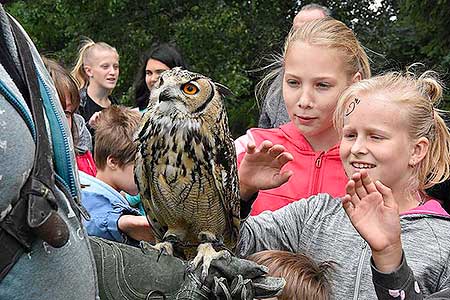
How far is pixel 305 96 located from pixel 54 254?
1489 mm

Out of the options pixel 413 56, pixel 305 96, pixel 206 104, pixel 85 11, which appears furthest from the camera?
pixel 85 11

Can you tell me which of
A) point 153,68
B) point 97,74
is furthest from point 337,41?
point 97,74

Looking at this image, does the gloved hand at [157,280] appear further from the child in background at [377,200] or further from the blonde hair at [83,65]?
the blonde hair at [83,65]

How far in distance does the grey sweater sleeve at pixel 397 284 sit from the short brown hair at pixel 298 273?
21cm

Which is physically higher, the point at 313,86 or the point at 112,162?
the point at 313,86

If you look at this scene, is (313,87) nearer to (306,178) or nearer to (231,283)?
(306,178)

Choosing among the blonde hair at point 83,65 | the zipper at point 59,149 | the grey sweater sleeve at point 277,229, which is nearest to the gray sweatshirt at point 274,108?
the grey sweater sleeve at point 277,229

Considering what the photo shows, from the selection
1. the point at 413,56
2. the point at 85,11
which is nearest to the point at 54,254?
the point at 413,56

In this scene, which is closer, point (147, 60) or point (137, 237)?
point (137, 237)

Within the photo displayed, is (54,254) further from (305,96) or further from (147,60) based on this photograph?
(147,60)

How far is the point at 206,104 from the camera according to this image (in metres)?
1.95

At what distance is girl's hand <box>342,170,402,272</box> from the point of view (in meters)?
1.75

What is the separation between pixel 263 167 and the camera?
2.05 m

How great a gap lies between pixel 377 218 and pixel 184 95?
565 millimetres
